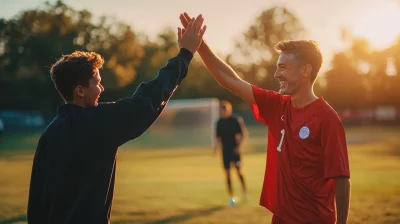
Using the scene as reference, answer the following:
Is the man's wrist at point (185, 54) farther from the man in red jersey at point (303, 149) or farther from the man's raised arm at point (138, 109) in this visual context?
the man in red jersey at point (303, 149)

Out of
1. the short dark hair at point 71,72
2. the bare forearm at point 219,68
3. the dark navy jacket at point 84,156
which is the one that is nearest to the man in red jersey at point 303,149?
the bare forearm at point 219,68

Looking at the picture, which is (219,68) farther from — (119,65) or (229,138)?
(119,65)

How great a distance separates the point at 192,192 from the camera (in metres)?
13.8

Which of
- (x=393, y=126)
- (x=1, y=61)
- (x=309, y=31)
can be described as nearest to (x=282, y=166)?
(x=1, y=61)

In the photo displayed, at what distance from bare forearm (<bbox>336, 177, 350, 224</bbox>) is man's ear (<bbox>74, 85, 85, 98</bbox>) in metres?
1.84

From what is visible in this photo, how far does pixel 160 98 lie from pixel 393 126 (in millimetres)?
56377

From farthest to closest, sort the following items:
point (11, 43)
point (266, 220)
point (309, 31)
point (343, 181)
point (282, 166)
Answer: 1. point (309, 31)
2. point (11, 43)
3. point (266, 220)
4. point (282, 166)
5. point (343, 181)

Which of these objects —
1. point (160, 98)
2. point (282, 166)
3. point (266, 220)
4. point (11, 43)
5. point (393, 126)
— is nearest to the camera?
point (160, 98)

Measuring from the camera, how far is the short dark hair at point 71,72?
121 inches

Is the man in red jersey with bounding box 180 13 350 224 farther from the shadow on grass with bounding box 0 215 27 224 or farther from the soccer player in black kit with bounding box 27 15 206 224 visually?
the shadow on grass with bounding box 0 215 27 224

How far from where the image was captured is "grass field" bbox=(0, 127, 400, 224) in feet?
32.4

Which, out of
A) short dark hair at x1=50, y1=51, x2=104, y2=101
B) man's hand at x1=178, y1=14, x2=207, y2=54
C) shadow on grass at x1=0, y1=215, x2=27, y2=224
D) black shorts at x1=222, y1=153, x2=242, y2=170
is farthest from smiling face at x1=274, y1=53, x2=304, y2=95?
black shorts at x1=222, y1=153, x2=242, y2=170

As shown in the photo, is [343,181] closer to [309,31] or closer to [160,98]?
[160,98]

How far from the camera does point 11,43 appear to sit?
44.9 meters
